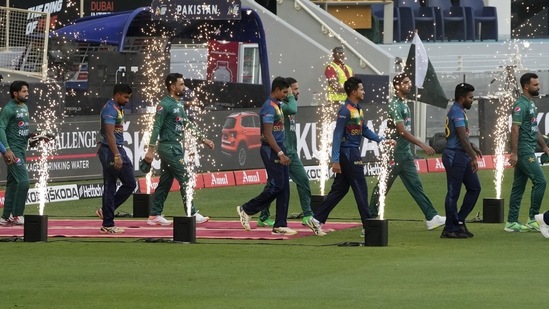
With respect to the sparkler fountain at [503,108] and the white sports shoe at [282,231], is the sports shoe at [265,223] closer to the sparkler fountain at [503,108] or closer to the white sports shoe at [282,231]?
the white sports shoe at [282,231]

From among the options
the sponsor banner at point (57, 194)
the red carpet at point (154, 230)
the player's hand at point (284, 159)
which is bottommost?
the red carpet at point (154, 230)

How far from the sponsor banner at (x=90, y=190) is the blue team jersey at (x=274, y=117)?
6.88m

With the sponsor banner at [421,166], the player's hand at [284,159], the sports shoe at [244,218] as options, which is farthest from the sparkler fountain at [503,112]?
the player's hand at [284,159]

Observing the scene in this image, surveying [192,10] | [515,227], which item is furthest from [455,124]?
[192,10]

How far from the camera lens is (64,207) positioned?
25172 millimetres

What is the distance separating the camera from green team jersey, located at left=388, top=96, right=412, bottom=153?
2069 cm

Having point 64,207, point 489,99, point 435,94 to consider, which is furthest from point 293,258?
point 489,99

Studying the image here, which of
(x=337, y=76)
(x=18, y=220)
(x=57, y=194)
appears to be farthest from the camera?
(x=337, y=76)

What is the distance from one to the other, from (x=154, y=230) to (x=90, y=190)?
578 cm

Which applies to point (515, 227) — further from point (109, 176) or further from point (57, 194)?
point (57, 194)

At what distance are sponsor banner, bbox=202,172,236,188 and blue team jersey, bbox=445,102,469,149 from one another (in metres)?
9.11

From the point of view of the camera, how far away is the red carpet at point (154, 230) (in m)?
20.2

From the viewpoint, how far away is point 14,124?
69.7 ft

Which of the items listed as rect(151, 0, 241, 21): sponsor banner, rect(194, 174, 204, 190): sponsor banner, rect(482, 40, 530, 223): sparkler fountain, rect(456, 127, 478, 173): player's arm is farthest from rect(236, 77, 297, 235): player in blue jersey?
rect(151, 0, 241, 21): sponsor banner
